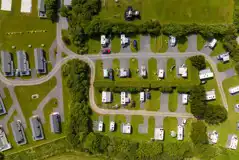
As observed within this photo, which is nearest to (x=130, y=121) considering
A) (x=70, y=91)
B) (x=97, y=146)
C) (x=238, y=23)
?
(x=97, y=146)

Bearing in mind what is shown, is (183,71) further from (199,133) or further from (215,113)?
(199,133)

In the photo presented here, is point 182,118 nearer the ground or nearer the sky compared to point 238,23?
nearer the ground

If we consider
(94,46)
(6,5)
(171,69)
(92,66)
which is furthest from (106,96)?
(6,5)

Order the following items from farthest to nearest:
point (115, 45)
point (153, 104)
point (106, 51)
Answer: point (153, 104) < point (115, 45) < point (106, 51)

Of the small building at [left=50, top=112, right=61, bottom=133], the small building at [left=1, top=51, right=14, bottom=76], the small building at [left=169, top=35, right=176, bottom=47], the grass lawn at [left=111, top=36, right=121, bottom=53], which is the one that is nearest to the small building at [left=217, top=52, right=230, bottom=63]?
the small building at [left=169, top=35, right=176, bottom=47]

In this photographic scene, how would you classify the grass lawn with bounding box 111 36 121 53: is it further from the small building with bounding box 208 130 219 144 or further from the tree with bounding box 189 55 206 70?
the small building with bounding box 208 130 219 144

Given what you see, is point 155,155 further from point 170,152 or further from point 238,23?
point 238,23

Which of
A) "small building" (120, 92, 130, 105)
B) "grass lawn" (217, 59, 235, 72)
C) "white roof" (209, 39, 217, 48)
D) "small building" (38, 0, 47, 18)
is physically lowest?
"small building" (120, 92, 130, 105)
